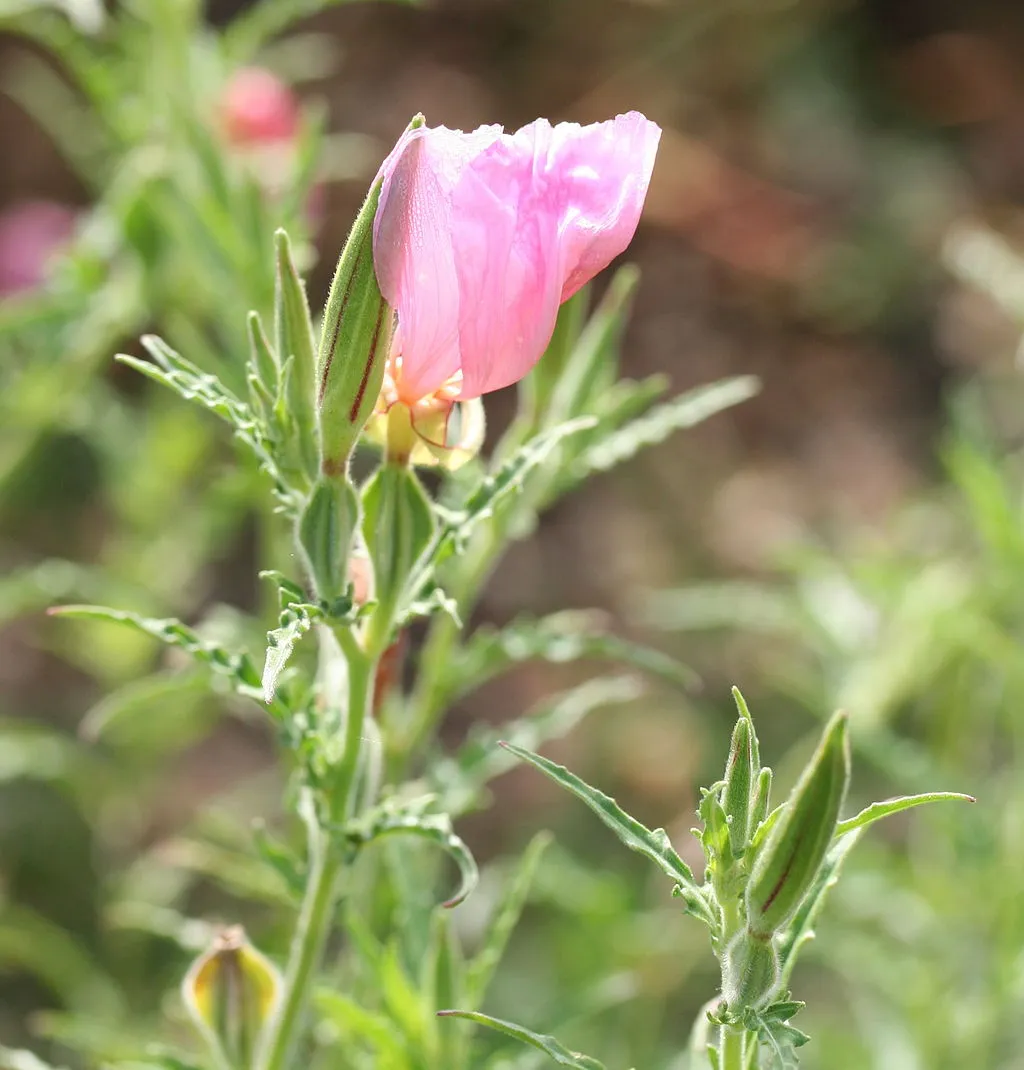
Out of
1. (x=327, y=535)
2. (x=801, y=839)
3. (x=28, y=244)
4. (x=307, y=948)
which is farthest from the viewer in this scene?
(x=28, y=244)

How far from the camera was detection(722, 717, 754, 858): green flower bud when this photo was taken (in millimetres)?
751

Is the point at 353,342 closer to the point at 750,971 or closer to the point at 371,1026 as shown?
the point at 750,971

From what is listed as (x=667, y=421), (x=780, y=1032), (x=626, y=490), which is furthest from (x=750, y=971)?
(x=626, y=490)

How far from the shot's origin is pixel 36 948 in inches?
73.7

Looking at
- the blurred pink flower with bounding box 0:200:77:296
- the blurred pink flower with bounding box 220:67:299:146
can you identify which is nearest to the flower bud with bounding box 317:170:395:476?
the blurred pink flower with bounding box 220:67:299:146

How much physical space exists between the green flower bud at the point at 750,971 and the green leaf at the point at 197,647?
305mm

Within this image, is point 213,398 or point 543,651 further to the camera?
point 543,651

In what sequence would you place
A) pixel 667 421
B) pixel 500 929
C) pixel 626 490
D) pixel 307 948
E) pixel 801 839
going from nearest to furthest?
pixel 801 839, pixel 307 948, pixel 500 929, pixel 667 421, pixel 626 490

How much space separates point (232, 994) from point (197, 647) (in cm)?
27

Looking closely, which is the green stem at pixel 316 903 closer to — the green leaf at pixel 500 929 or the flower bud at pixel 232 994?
the flower bud at pixel 232 994

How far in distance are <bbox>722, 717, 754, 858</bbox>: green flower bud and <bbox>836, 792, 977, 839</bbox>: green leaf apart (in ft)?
0.17

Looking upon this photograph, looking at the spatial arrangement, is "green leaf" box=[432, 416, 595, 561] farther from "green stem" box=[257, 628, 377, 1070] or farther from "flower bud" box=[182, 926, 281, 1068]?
"flower bud" box=[182, 926, 281, 1068]

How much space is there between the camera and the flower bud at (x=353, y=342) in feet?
2.43

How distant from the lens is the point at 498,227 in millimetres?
737
